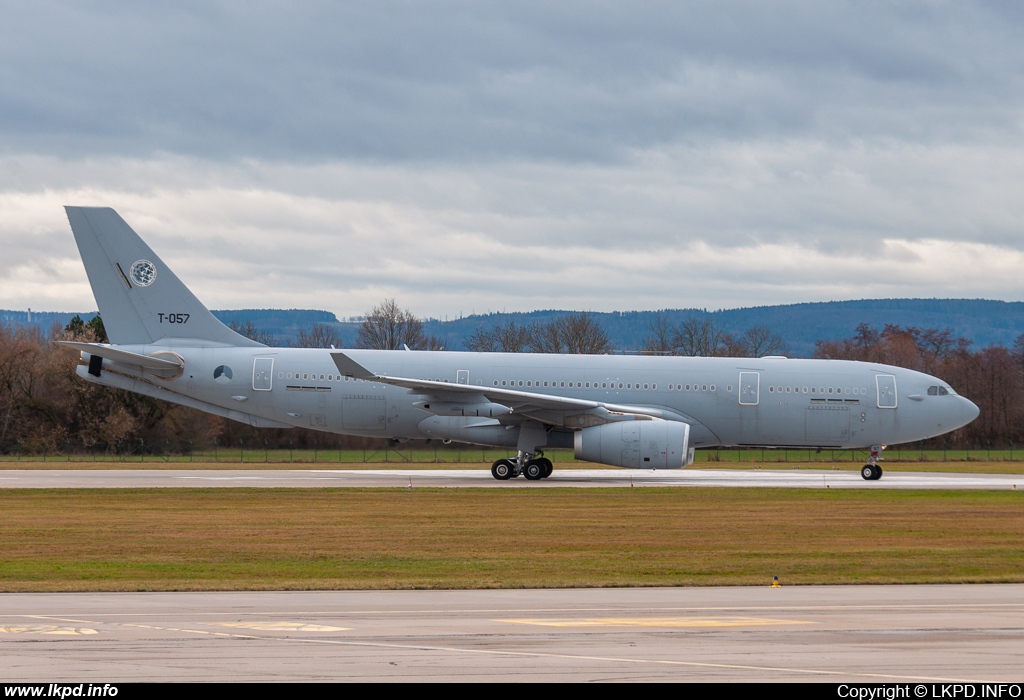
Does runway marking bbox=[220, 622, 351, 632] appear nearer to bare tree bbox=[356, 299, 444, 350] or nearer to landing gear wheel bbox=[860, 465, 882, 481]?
landing gear wheel bbox=[860, 465, 882, 481]

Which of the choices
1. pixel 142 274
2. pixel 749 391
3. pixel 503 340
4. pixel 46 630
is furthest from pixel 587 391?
pixel 503 340

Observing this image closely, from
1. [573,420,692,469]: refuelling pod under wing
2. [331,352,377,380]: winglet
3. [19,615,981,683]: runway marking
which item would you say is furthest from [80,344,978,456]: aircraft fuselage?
[19,615,981,683]: runway marking

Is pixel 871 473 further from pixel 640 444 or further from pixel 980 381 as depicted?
pixel 980 381

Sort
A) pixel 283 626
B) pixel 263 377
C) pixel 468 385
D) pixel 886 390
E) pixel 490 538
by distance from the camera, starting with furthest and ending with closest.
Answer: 1. pixel 886 390
2. pixel 263 377
3. pixel 468 385
4. pixel 490 538
5. pixel 283 626

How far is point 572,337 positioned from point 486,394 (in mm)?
54251

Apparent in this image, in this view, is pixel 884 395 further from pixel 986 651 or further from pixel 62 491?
pixel 986 651

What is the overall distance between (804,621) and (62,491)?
20.5 m

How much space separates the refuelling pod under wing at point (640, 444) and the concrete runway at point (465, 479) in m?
0.69

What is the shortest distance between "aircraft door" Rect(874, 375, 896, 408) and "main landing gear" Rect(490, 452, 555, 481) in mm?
9339

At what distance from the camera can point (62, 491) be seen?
26141 millimetres

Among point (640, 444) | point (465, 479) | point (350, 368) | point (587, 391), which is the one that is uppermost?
point (350, 368)

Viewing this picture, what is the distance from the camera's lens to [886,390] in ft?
106

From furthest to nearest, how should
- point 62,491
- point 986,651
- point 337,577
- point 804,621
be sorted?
1. point 62,491
2. point 337,577
3. point 804,621
4. point 986,651

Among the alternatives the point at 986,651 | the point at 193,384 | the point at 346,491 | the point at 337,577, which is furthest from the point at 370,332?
the point at 986,651
